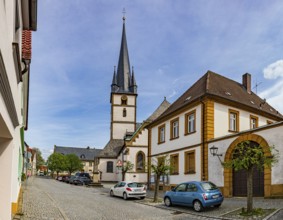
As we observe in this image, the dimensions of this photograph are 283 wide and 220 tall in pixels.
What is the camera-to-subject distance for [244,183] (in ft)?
67.0

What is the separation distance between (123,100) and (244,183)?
4881 centimetres

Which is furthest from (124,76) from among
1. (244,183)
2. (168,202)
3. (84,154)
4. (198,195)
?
(198,195)

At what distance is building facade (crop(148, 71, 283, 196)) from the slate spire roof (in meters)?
38.2

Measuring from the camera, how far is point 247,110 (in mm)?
26422

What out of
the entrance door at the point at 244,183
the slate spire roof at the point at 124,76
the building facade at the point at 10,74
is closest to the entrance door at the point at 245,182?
the entrance door at the point at 244,183

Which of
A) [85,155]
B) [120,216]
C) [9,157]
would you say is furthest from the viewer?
[85,155]

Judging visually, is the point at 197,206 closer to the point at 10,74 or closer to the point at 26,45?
the point at 26,45

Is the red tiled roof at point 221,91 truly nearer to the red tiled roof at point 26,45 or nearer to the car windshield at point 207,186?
the car windshield at point 207,186

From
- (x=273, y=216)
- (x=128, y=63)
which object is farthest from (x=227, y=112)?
(x=128, y=63)

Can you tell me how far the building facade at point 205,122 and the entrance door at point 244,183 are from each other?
17 centimetres

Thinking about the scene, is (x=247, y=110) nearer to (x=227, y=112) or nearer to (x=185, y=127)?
(x=227, y=112)

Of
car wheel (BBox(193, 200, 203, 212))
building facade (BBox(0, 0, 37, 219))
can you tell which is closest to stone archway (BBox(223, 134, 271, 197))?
car wheel (BBox(193, 200, 203, 212))

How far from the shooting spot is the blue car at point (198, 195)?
15.9 metres

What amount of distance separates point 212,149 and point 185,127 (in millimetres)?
5108
